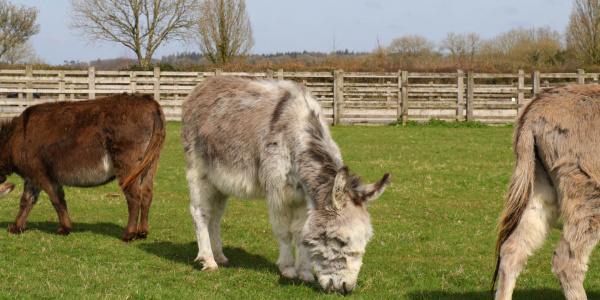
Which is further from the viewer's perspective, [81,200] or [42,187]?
[81,200]

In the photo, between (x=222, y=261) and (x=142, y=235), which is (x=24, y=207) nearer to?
(x=142, y=235)

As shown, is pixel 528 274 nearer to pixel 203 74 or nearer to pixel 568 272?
pixel 568 272

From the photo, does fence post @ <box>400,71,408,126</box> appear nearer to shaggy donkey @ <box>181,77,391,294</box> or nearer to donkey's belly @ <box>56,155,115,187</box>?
donkey's belly @ <box>56,155,115,187</box>

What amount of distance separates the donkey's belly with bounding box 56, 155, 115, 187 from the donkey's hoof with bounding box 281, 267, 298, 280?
10.7ft

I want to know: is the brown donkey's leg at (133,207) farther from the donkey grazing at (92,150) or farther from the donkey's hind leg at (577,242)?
the donkey's hind leg at (577,242)

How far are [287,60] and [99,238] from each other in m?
29.7

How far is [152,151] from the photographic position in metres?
7.91

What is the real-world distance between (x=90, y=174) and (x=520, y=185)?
5560 millimetres

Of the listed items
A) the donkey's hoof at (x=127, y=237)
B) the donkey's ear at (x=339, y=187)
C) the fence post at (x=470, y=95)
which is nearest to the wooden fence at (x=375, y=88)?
the fence post at (x=470, y=95)

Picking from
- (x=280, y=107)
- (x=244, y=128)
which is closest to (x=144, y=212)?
(x=244, y=128)

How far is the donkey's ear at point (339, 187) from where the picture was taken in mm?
5094

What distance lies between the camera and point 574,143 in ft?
14.7

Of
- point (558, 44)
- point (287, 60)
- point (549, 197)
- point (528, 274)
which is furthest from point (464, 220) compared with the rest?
point (558, 44)

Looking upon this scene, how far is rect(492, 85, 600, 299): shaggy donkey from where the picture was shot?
171 inches
